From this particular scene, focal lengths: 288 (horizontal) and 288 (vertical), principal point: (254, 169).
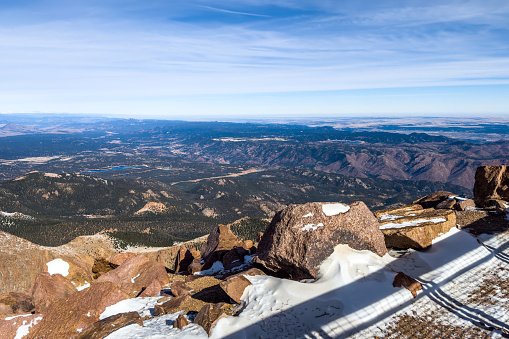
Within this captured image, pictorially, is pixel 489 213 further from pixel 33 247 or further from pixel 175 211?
pixel 175 211

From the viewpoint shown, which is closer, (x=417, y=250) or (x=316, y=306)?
(x=316, y=306)

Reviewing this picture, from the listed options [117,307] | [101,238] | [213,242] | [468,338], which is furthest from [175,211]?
[468,338]

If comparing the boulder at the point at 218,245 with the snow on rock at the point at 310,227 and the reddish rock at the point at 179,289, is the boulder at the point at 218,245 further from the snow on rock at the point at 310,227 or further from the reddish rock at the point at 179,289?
the snow on rock at the point at 310,227

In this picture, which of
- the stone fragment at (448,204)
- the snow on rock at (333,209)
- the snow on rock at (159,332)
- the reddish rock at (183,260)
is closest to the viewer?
the snow on rock at (159,332)

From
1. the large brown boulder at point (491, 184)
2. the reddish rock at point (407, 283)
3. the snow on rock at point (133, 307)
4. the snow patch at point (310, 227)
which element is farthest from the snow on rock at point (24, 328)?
the large brown boulder at point (491, 184)

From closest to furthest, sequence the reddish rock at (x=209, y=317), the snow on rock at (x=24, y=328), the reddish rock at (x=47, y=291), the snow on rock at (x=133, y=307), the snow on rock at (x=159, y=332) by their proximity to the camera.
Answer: the snow on rock at (x=159, y=332), the reddish rock at (x=209, y=317), the snow on rock at (x=24, y=328), the snow on rock at (x=133, y=307), the reddish rock at (x=47, y=291)

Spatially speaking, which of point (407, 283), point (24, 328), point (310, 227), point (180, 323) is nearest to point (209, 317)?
point (180, 323)

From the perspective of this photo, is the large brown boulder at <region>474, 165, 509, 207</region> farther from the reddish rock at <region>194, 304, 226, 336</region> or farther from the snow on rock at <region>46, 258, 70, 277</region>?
the snow on rock at <region>46, 258, 70, 277</region>
